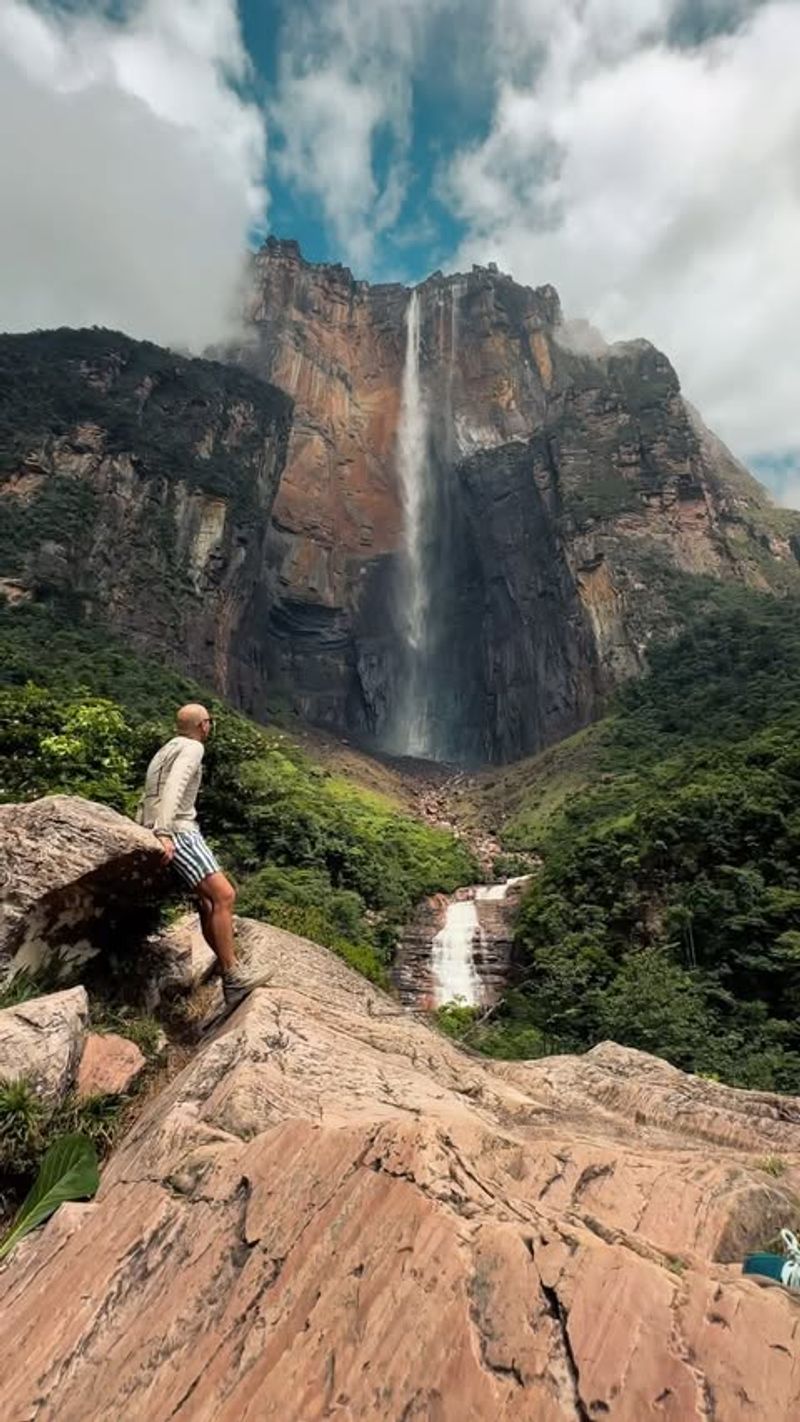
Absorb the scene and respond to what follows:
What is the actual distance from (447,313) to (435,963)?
3591 inches

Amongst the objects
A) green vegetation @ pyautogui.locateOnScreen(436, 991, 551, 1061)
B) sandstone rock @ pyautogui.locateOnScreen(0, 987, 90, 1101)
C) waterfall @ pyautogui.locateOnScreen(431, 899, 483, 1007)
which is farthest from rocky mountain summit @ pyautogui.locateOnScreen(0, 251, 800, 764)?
sandstone rock @ pyautogui.locateOnScreen(0, 987, 90, 1101)

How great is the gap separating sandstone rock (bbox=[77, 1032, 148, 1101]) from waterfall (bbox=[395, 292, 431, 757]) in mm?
68016

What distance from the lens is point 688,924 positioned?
17.6 m

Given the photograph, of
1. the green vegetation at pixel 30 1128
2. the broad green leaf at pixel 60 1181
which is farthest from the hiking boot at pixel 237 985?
the broad green leaf at pixel 60 1181

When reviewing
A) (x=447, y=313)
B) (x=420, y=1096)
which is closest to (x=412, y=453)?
(x=447, y=313)

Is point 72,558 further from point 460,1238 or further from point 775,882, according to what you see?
point 460,1238

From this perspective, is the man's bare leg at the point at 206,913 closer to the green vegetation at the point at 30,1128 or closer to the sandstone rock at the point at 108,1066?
the sandstone rock at the point at 108,1066

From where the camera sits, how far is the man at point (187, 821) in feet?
15.8

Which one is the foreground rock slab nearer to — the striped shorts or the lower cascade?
the striped shorts

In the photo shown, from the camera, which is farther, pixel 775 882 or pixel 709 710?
pixel 709 710

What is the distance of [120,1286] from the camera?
2727 mm

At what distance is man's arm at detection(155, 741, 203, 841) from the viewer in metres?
4.84

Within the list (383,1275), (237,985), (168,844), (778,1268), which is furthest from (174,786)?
(778,1268)

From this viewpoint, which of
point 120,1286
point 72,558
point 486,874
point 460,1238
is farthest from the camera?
point 72,558
